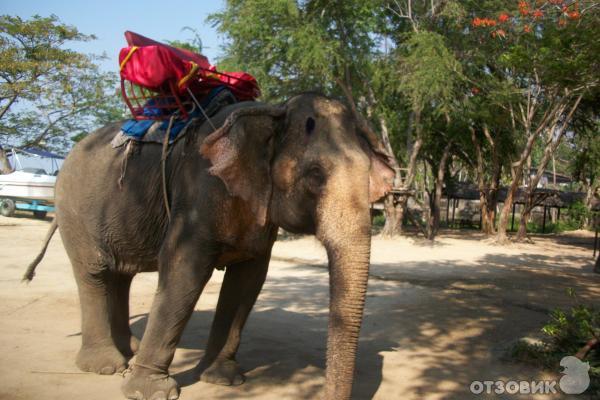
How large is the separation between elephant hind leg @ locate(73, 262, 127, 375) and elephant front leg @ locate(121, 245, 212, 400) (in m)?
0.81

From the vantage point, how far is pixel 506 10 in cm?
1680

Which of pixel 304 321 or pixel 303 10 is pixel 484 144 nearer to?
pixel 303 10

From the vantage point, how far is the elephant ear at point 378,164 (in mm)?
4141

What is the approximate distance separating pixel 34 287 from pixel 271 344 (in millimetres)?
4361

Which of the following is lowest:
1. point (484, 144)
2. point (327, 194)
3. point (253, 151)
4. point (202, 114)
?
point (327, 194)

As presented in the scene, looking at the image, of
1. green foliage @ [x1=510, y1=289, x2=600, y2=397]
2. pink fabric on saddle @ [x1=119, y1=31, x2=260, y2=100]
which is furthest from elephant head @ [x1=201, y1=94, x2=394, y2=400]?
green foliage @ [x1=510, y1=289, x2=600, y2=397]

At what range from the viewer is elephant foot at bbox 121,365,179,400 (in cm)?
430

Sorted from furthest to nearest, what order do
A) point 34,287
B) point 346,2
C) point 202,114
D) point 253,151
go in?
1. point 346,2
2. point 34,287
3. point 202,114
4. point 253,151

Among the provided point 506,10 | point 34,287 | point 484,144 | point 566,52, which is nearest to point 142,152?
point 34,287

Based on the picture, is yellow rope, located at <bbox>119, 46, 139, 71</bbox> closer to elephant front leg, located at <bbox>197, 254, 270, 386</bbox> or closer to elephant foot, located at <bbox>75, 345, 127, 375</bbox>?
elephant front leg, located at <bbox>197, 254, 270, 386</bbox>

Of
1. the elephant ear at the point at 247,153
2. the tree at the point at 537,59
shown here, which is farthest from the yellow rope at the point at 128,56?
the tree at the point at 537,59

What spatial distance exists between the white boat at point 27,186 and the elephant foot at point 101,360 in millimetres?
16724

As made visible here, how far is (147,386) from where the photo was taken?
4.31 m

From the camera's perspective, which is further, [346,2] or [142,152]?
[346,2]
